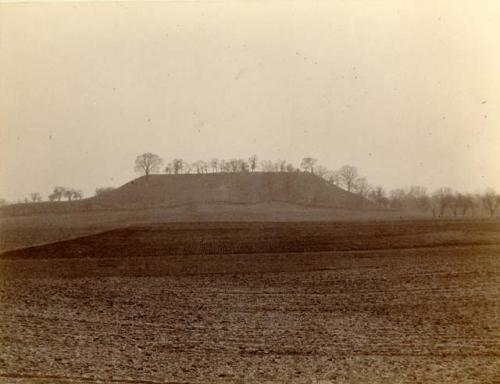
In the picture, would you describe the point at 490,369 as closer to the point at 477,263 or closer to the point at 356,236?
the point at 477,263

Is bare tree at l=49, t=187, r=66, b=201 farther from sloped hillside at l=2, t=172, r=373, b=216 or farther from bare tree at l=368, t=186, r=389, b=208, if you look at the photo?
bare tree at l=368, t=186, r=389, b=208

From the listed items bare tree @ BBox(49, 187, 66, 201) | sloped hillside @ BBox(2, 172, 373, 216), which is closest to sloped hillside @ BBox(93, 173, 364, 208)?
sloped hillside @ BBox(2, 172, 373, 216)

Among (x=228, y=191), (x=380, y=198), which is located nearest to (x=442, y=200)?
(x=380, y=198)

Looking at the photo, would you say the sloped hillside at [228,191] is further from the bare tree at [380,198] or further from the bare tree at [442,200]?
the bare tree at [442,200]

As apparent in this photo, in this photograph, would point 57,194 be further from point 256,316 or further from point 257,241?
point 256,316

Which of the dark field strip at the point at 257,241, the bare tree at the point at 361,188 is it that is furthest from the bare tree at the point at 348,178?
the dark field strip at the point at 257,241
